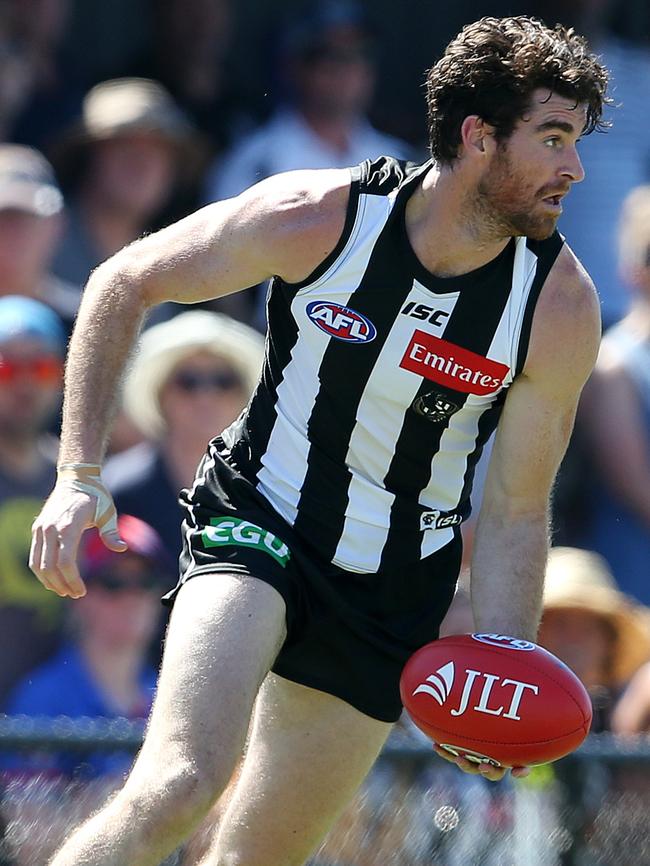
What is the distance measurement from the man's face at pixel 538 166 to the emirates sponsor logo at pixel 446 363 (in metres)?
0.32

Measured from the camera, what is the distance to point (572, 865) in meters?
5.36

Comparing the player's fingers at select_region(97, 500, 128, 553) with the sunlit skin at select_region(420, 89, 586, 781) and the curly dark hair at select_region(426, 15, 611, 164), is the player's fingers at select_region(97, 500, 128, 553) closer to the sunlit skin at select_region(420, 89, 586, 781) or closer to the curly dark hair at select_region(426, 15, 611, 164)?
the sunlit skin at select_region(420, 89, 586, 781)

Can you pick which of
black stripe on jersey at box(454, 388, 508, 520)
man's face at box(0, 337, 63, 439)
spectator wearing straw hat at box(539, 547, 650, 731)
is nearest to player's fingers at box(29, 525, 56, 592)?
black stripe on jersey at box(454, 388, 508, 520)

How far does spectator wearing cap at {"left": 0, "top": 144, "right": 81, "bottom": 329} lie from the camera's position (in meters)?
6.35

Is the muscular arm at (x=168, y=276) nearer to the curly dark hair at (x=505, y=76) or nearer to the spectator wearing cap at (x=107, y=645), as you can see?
the curly dark hair at (x=505, y=76)

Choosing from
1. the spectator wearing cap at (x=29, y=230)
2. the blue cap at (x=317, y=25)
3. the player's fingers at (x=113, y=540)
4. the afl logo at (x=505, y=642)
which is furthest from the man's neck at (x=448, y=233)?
the blue cap at (x=317, y=25)

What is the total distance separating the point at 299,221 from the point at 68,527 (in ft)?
2.90

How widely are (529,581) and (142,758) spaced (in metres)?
1.09

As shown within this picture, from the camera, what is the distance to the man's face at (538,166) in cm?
375

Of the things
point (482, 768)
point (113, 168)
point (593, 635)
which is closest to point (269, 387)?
point (482, 768)

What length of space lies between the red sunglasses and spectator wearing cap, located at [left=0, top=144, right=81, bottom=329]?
15.5 inches

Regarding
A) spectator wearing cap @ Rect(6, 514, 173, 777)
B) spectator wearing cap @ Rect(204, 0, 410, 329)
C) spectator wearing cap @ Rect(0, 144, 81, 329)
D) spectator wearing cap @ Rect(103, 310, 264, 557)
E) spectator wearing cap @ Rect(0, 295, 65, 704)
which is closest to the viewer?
spectator wearing cap @ Rect(6, 514, 173, 777)

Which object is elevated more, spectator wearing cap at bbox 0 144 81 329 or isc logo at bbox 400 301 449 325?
isc logo at bbox 400 301 449 325

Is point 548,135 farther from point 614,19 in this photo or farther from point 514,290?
point 614,19
